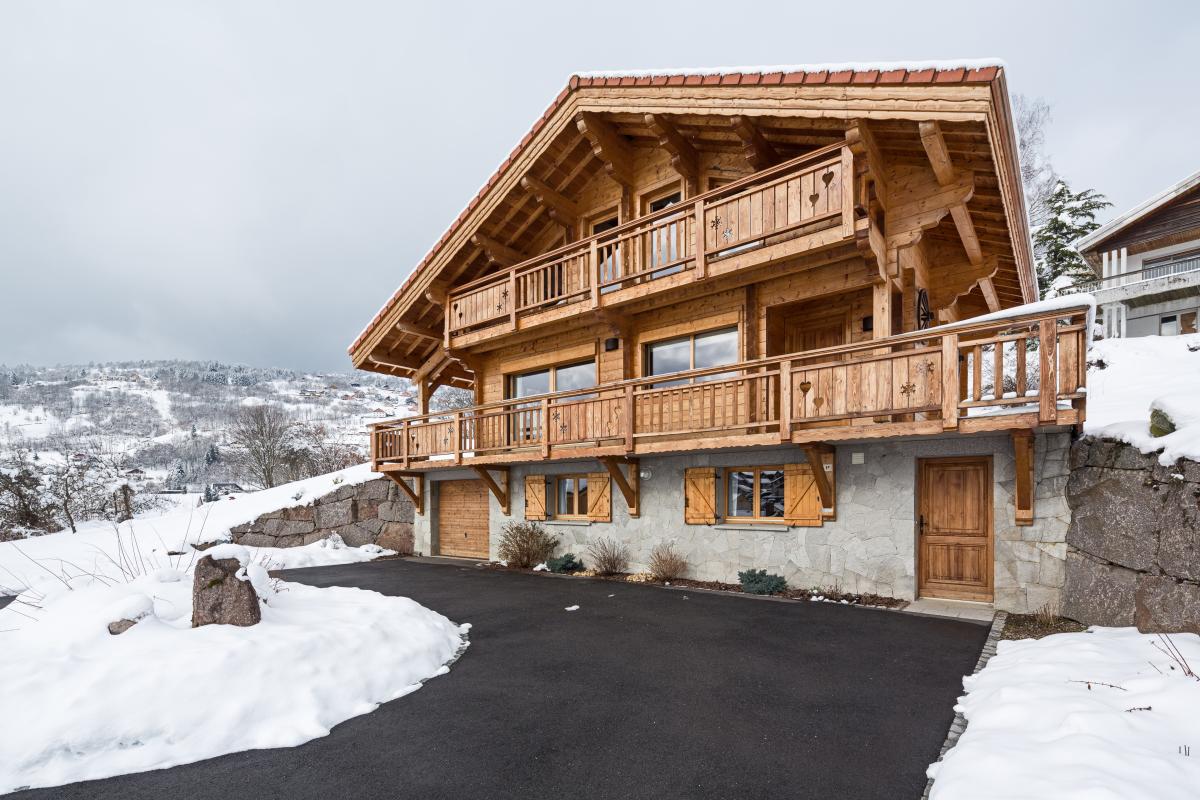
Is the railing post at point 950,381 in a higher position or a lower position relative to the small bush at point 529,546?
higher

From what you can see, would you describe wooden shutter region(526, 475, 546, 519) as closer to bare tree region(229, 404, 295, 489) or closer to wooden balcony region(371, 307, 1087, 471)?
wooden balcony region(371, 307, 1087, 471)

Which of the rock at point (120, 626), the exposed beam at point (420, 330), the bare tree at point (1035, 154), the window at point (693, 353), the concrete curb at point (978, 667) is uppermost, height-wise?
the bare tree at point (1035, 154)

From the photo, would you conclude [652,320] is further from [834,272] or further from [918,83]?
[918,83]

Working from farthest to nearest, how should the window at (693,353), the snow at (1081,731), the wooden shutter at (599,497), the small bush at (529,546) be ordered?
1. the small bush at (529,546)
2. the wooden shutter at (599,497)
3. the window at (693,353)
4. the snow at (1081,731)

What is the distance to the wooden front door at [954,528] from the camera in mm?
8086

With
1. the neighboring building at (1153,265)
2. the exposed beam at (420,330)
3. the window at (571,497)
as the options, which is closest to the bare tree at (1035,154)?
the neighboring building at (1153,265)

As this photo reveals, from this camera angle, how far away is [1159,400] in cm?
664

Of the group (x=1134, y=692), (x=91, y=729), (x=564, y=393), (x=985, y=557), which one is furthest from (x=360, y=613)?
(x=985, y=557)

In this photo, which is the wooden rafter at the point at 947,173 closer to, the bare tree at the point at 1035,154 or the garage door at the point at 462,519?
the garage door at the point at 462,519

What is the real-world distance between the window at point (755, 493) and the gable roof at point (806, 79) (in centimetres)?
584

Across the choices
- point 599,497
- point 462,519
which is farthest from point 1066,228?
point 462,519

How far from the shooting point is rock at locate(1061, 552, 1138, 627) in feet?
20.6

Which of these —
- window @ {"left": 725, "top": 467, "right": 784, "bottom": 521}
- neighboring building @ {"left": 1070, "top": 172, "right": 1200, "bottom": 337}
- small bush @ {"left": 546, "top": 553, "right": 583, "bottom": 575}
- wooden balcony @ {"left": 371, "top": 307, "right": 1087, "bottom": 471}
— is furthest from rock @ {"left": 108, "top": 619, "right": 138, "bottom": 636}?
neighboring building @ {"left": 1070, "top": 172, "right": 1200, "bottom": 337}

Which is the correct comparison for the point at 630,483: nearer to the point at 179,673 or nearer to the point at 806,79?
the point at 806,79
